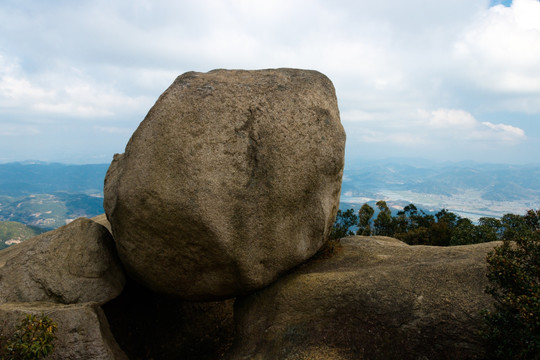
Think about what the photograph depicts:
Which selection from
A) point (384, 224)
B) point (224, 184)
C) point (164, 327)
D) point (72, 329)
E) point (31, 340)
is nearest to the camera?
point (31, 340)

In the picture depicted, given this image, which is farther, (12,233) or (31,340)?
(12,233)

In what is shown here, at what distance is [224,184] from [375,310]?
492 cm

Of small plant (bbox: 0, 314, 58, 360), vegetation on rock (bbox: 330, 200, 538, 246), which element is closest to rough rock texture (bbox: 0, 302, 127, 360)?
small plant (bbox: 0, 314, 58, 360)

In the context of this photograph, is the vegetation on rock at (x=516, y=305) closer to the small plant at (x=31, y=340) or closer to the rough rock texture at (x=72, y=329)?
the rough rock texture at (x=72, y=329)

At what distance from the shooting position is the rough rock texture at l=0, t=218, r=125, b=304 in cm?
999

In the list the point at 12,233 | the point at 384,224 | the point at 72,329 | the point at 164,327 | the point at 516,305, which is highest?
the point at 516,305

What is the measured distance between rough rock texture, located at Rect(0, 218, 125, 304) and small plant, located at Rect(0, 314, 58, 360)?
2.01 meters

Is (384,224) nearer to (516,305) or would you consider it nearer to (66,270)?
(516,305)

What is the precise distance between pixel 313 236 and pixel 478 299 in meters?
4.58

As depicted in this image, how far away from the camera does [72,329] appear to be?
8.42m

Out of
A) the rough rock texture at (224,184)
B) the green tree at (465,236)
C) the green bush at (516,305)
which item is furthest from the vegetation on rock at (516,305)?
the green tree at (465,236)

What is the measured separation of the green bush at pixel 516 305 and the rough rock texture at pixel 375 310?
66 centimetres

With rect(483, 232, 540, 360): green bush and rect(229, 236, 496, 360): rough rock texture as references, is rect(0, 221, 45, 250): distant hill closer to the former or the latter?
rect(229, 236, 496, 360): rough rock texture

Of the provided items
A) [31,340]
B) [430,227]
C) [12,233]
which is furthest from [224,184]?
[12,233]
